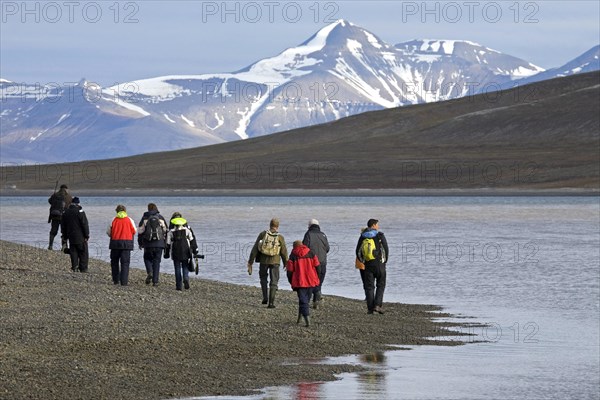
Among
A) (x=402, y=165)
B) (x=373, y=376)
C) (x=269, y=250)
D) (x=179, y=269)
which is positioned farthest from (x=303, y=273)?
(x=402, y=165)

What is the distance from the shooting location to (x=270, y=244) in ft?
79.2

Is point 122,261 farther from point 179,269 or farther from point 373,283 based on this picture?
point 373,283

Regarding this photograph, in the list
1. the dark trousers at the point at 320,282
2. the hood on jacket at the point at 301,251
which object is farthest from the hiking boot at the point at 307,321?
the dark trousers at the point at 320,282

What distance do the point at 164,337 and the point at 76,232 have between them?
10185 mm

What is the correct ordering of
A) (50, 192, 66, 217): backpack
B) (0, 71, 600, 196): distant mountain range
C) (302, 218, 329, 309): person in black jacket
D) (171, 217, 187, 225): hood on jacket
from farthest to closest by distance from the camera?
(0, 71, 600, 196): distant mountain range
(50, 192, 66, 217): backpack
(171, 217, 187, 225): hood on jacket
(302, 218, 329, 309): person in black jacket

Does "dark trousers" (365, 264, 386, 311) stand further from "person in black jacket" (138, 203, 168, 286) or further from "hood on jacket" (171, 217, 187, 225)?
"person in black jacket" (138, 203, 168, 286)

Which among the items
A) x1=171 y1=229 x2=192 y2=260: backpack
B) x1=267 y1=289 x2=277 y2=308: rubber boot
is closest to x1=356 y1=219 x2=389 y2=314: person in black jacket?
x1=267 y1=289 x2=277 y2=308: rubber boot

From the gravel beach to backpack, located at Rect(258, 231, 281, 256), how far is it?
112 centimetres

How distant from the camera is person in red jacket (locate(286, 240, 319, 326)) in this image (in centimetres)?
2241

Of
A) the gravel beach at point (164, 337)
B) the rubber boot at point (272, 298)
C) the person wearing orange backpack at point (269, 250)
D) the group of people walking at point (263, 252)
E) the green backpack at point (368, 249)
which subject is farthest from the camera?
the rubber boot at point (272, 298)

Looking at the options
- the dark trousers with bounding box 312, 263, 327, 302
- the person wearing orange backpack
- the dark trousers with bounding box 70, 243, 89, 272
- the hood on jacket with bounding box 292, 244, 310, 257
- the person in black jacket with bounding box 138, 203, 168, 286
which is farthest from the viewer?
the dark trousers with bounding box 70, 243, 89, 272

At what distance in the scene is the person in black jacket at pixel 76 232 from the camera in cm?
2916

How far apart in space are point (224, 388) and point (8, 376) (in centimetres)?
270

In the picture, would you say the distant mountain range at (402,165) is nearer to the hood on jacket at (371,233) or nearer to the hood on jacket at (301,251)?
the hood on jacket at (371,233)
